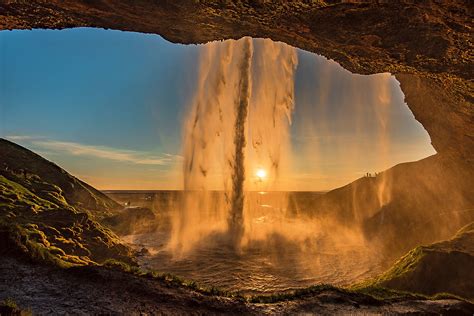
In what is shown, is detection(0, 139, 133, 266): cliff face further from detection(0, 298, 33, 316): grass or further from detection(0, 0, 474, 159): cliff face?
detection(0, 0, 474, 159): cliff face

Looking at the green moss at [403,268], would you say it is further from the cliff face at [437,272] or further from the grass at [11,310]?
the grass at [11,310]

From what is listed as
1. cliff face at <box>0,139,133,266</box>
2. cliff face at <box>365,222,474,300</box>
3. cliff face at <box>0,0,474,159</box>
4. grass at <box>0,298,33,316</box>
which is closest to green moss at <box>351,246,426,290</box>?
cliff face at <box>365,222,474,300</box>

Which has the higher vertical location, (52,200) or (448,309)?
(52,200)

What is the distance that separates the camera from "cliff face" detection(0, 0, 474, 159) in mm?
9812

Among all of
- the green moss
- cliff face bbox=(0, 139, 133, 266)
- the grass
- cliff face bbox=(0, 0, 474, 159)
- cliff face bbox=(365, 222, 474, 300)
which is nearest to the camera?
the grass

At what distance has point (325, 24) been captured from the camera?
1145cm

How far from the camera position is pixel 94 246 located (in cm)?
2183

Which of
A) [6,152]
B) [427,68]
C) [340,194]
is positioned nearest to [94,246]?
[427,68]

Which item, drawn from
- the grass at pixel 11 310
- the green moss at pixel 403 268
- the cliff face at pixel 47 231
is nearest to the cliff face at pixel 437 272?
the green moss at pixel 403 268

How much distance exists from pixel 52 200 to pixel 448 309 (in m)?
34.5

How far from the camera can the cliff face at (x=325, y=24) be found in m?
9.81

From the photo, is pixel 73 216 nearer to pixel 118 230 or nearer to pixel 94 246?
pixel 94 246

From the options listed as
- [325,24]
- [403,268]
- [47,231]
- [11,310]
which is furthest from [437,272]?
[47,231]

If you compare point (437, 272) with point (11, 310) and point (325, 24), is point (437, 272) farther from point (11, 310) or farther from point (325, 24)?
point (11, 310)
